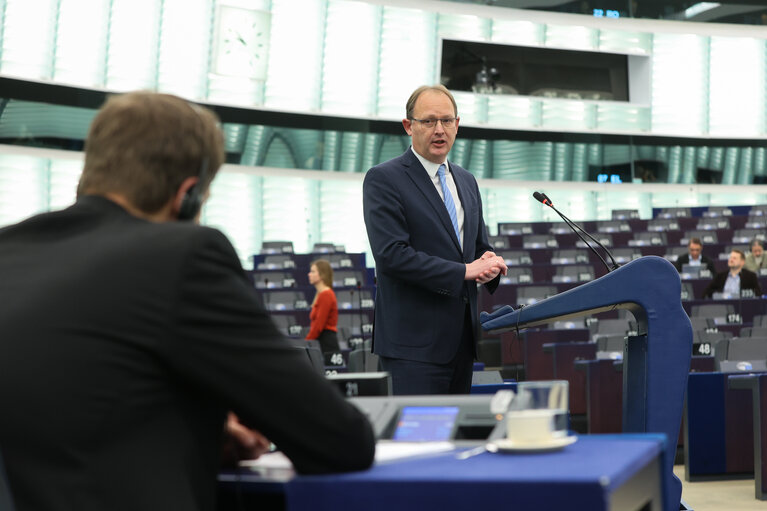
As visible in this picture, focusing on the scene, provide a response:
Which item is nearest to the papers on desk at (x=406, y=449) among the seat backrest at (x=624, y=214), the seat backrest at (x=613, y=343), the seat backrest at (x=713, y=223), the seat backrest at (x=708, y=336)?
the seat backrest at (x=613, y=343)

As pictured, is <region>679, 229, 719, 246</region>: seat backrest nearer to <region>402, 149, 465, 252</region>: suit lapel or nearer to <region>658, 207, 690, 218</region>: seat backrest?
<region>658, 207, 690, 218</region>: seat backrest

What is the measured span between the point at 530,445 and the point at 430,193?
4.93 feet

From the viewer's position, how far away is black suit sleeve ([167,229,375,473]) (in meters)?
1.25

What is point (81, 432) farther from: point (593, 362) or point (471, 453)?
point (593, 362)

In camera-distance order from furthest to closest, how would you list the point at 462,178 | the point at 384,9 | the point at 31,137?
the point at 384,9
the point at 31,137
the point at 462,178

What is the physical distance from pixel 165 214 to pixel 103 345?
23 centimetres

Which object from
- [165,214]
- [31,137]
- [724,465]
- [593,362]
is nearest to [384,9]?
[31,137]

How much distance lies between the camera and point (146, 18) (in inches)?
604

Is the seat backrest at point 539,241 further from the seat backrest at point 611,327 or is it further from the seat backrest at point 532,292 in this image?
the seat backrest at point 611,327

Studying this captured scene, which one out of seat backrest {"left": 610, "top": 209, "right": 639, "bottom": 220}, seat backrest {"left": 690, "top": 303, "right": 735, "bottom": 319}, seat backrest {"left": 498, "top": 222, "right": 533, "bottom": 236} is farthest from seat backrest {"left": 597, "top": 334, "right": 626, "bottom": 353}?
seat backrest {"left": 610, "top": 209, "right": 639, "bottom": 220}

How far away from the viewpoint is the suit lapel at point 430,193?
2.79 meters

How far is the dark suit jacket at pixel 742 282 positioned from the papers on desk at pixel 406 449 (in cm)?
935

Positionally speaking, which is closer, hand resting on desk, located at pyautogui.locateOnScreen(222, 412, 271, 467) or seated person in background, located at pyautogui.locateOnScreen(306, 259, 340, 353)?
hand resting on desk, located at pyautogui.locateOnScreen(222, 412, 271, 467)

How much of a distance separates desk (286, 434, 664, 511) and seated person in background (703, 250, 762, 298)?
9.35 m
